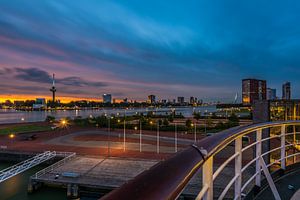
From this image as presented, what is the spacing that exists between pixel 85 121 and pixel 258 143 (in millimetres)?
47884

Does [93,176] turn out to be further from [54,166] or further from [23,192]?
[23,192]

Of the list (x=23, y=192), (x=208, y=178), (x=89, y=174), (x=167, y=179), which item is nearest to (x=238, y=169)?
(x=208, y=178)

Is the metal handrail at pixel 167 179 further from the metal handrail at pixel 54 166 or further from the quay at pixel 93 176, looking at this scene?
the metal handrail at pixel 54 166

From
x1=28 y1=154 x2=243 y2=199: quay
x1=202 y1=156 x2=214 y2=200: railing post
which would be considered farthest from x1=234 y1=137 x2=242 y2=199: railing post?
x1=28 y1=154 x2=243 y2=199: quay

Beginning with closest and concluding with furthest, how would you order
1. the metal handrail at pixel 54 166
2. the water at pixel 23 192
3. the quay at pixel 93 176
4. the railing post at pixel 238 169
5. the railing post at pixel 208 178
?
the railing post at pixel 208 178
the railing post at pixel 238 169
the quay at pixel 93 176
the water at pixel 23 192
the metal handrail at pixel 54 166

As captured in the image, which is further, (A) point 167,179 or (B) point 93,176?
(B) point 93,176

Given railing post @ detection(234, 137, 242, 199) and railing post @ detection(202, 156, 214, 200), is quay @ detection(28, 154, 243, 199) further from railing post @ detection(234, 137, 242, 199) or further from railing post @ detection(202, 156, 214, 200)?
railing post @ detection(202, 156, 214, 200)

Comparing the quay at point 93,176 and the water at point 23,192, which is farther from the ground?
the quay at point 93,176

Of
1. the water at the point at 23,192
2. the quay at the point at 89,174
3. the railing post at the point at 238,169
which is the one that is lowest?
the water at the point at 23,192

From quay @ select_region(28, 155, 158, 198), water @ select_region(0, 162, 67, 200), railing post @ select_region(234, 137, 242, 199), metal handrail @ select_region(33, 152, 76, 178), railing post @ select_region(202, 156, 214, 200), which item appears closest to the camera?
railing post @ select_region(202, 156, 214, 200)

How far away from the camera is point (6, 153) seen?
23672mm

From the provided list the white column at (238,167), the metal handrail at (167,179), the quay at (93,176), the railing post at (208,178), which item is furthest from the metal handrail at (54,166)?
the metal handrail at (167,179)

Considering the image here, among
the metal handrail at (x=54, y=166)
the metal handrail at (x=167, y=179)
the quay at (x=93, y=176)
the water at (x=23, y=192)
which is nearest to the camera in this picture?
the metal handrail at (x=167, y=179)

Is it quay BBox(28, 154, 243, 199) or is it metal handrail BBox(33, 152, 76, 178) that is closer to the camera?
quay BBox(28, 154, 243, 199)
